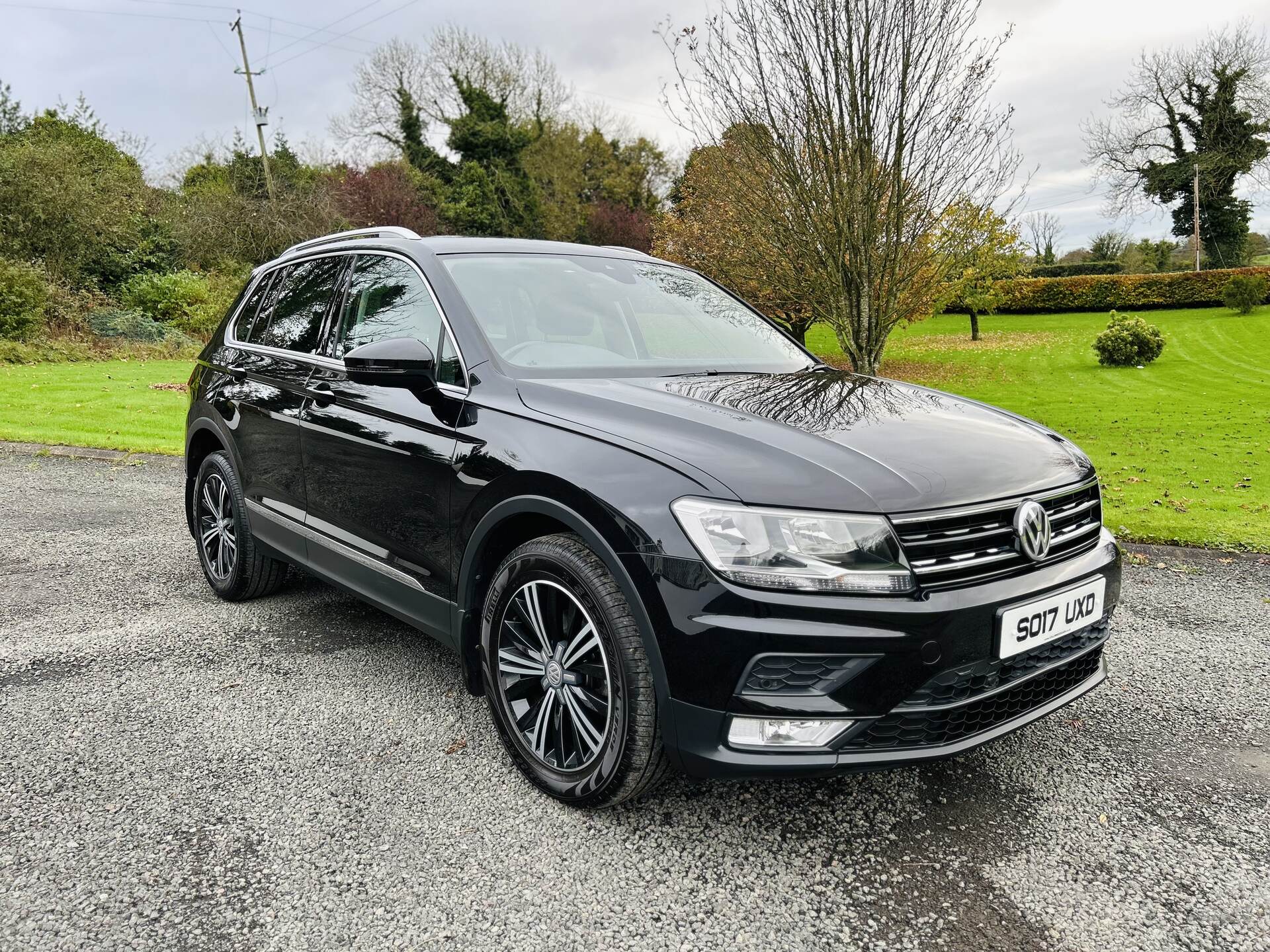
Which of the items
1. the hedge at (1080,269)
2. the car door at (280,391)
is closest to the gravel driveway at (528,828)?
the car door at (280,391)

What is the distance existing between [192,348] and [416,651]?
65.0ft

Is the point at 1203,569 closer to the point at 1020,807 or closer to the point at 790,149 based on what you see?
the point at 1020,807

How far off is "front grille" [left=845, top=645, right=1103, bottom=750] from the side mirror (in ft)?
5.90

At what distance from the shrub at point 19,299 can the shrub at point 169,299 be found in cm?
309

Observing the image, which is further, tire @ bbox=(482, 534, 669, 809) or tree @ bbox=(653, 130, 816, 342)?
tree @ bbox=(653, 130, 816, 342)

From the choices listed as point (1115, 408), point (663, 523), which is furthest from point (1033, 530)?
point (1115, 408)

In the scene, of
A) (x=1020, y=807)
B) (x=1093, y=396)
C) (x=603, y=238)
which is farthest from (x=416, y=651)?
(x=603, y=238)

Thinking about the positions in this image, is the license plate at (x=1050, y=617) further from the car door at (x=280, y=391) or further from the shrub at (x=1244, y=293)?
the shrub at (x=1244, y=293)

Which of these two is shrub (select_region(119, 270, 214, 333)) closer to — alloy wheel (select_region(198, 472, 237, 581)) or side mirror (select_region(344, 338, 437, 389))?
alloy wheel (select_region(198, 472, 237, 581))

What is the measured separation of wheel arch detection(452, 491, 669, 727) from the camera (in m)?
2.29

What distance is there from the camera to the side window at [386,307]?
3.27 metres

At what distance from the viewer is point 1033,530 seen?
243cm

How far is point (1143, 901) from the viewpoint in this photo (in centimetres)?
222

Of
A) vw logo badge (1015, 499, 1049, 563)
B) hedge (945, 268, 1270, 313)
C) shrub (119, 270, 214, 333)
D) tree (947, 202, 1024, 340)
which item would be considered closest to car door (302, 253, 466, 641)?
vw logo badge (1015, 499, 1049, 563)
